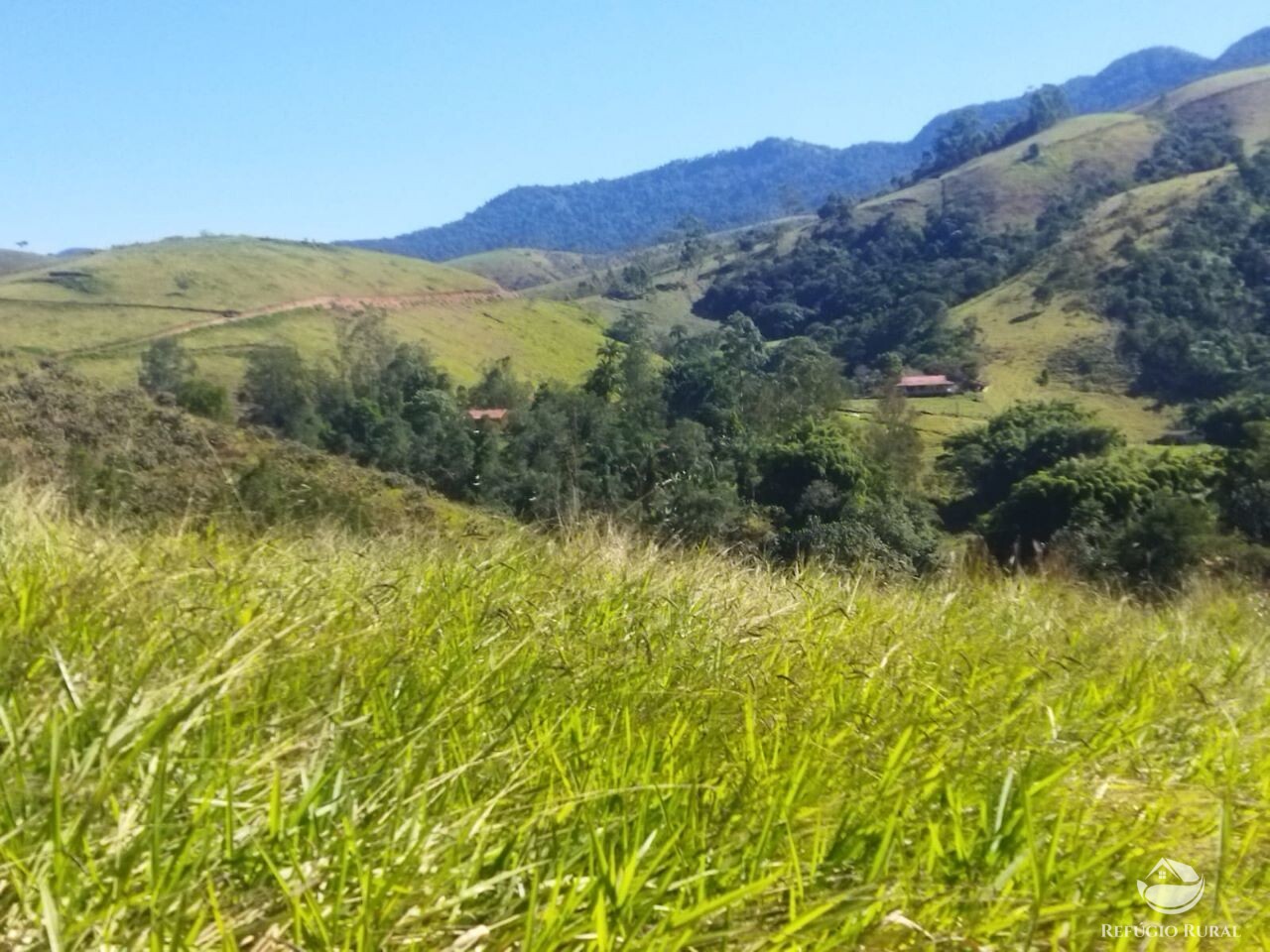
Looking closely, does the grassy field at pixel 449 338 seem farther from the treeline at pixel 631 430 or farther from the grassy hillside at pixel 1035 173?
the grassy hillside at pixel 1035 173

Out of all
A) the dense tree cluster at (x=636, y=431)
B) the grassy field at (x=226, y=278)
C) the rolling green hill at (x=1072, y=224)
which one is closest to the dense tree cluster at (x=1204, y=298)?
the rolling green hill at (x=1072, y=224)

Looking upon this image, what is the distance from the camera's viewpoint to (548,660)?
2402mm

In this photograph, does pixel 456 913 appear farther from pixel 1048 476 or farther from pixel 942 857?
pixel 1048 476

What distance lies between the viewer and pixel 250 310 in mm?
85375

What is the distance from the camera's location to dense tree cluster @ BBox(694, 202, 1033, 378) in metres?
96.6

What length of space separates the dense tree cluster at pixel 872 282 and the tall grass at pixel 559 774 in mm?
84588

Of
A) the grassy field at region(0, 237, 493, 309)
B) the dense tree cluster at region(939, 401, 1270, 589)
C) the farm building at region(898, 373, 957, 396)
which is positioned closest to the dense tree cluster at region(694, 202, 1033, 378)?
the farm building at region(898, 373, 957, 396)

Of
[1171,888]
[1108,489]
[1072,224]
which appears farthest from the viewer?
[1072,224]

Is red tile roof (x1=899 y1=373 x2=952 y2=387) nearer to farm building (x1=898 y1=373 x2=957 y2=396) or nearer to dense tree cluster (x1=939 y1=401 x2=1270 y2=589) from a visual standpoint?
farm building (x1=898 y1=373 x2=957 y2=396)

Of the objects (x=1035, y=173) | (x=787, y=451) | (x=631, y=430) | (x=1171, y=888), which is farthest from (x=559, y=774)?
(x=1035, y=173)

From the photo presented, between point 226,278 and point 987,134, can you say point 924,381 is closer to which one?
point 226,278

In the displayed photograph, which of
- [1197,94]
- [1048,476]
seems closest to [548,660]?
[1048,476]

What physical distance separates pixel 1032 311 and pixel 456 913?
90.3 metres

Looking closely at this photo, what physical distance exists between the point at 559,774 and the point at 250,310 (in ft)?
296
